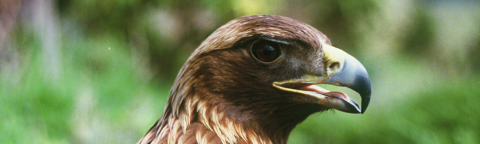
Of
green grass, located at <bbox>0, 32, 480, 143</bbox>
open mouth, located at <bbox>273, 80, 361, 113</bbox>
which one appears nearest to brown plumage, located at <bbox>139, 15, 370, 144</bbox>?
open mouth, located at <bbox>273, 80, 361, 113</bbox>

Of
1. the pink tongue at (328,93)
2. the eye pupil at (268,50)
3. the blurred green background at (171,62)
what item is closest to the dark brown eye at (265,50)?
the eye pupil at (268,50)

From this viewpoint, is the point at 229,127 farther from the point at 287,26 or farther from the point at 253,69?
the point at 287,26

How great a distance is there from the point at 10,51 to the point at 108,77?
48 centimetres

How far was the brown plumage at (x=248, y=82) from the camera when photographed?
88 cm

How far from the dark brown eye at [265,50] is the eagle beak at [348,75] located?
13 cm

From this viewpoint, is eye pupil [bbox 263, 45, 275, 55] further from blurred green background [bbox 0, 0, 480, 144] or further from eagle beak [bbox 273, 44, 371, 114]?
Answer: blurred green background [bbox 0, 0, 480, 144]

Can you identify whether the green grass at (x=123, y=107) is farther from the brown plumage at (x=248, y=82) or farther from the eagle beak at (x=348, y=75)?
the eagle beak at (x=348, y=75)

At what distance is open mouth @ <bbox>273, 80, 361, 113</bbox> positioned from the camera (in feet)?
2.85

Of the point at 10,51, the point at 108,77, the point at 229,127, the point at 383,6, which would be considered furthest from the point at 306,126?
the point at 10,51

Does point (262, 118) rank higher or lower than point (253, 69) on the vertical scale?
lower

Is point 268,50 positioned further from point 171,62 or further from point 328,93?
point 171,62

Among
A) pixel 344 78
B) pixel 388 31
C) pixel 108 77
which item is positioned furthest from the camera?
pixel 388 31

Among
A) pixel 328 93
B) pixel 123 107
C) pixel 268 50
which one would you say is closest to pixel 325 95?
pixel 328 93

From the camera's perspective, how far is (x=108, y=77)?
1.94 metres
